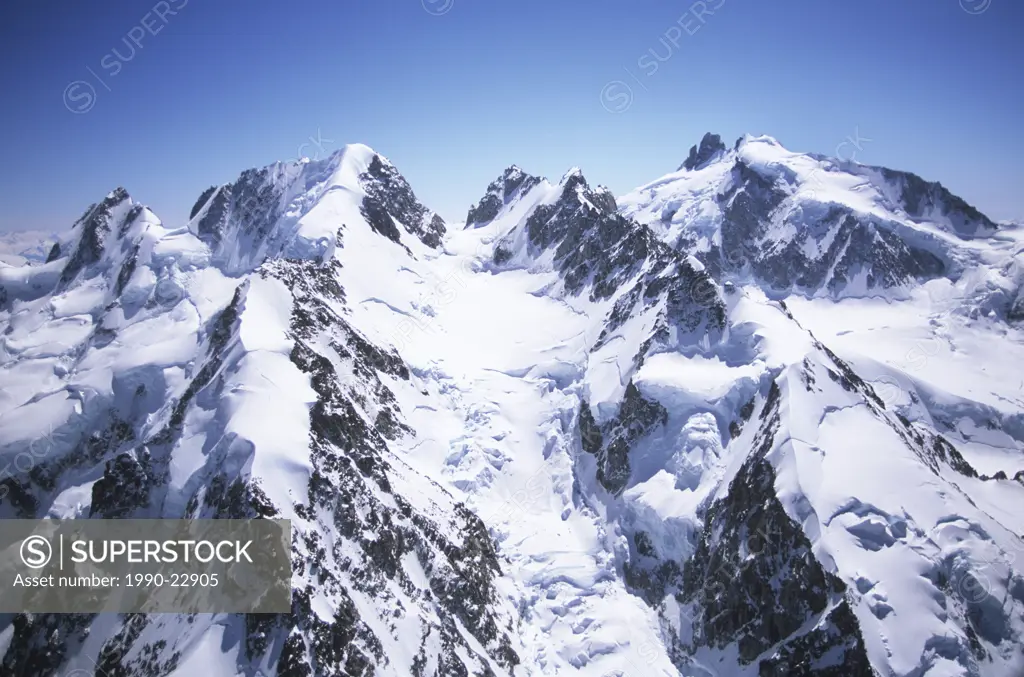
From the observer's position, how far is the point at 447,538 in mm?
50594

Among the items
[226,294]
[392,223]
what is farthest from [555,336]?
[226,294]

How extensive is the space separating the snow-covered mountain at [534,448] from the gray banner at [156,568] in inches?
48.0

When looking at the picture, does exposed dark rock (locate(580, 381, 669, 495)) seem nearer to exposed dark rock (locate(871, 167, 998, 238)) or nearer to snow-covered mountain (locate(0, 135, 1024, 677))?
snow-covered mountain (locate(0, 135, 1024, 677))

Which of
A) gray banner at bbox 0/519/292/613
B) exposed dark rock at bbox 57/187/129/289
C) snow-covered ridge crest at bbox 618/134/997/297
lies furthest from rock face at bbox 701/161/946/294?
exposed dark rock at bbox 57/187/129/289

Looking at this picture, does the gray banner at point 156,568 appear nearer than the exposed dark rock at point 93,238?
Yes

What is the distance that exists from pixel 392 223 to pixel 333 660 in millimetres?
105436

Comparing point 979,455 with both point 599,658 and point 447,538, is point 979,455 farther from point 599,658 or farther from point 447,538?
point 447,538

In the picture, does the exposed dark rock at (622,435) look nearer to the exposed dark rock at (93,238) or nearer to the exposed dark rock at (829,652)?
the exposed dark rock at (829,652)

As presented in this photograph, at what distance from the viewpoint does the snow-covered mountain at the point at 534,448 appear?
120 ft

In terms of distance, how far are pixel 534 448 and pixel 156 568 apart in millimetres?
43910

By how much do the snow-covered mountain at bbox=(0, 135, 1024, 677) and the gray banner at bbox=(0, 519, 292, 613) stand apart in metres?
1.22

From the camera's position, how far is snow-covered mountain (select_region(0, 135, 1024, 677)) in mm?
36562

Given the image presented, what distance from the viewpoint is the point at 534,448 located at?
72500mm

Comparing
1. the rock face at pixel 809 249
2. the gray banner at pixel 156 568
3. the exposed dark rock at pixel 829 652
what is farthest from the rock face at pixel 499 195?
the exposed dark rock at pixel 829 652
